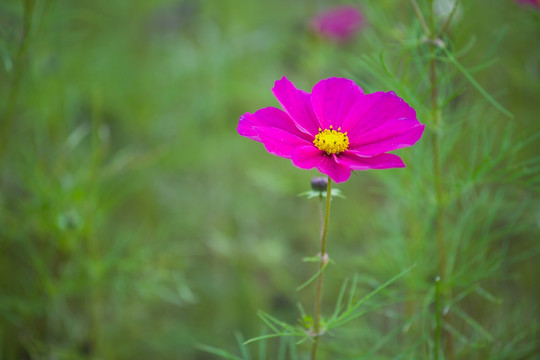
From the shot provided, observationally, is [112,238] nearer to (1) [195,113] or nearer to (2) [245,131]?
(1) [195,113]

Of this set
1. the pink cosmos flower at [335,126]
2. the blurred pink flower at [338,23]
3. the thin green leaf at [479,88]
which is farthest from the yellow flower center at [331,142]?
the blurred pink flower at [338,23]

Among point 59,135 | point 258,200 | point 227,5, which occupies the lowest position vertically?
point 59,135

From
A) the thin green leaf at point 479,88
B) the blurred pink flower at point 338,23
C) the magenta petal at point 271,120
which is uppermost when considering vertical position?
the blurred pink flower at point 338,23

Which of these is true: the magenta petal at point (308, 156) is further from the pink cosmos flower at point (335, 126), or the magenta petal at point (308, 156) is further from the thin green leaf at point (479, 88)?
the thin green leaf at point (479, 88)

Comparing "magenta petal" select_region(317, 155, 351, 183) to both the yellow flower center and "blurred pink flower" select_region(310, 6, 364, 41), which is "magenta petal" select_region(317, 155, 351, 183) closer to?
the yellow flower center

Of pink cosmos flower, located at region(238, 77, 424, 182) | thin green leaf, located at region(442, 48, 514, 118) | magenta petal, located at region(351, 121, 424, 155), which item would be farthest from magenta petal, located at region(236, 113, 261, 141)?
thin green leaf, located at region(442, 48, 514, 118)

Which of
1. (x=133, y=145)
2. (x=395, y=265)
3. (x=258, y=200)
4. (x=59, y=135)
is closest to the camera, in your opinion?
(x=395, y=265)

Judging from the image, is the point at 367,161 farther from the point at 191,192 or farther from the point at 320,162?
the point at 191,192

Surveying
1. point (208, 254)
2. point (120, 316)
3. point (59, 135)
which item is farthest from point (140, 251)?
point (208, 254)
